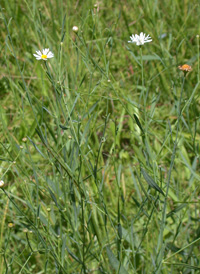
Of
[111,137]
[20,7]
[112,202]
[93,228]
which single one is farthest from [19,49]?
[93,228]

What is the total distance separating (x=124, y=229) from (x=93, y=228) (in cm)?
11

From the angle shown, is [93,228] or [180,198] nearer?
[93,228]

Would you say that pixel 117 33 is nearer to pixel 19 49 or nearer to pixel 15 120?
pixel 19 49

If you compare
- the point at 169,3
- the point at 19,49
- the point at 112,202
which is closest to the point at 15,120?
the point at 19,49

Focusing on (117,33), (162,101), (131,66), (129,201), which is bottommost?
(129,201)

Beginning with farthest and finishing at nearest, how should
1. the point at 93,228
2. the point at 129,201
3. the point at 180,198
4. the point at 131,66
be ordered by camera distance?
the point at 131,66
the point at 129,201
the point at 180,198
the point at 93,228

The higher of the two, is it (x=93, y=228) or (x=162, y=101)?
(x=162, y=101)

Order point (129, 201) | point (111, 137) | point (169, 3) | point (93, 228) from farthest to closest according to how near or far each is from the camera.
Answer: point (169, 3), point (111, 137), point (129, 201), point (93, 228)

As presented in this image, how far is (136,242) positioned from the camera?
126 centimetres

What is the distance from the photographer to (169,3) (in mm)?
2088

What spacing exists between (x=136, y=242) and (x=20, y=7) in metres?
1.53

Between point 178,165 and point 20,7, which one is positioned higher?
point 20,7

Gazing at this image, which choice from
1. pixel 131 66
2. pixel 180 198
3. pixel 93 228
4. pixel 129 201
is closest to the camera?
pixel 93 228

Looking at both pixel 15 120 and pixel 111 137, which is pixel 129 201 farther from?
pixel 15 120
